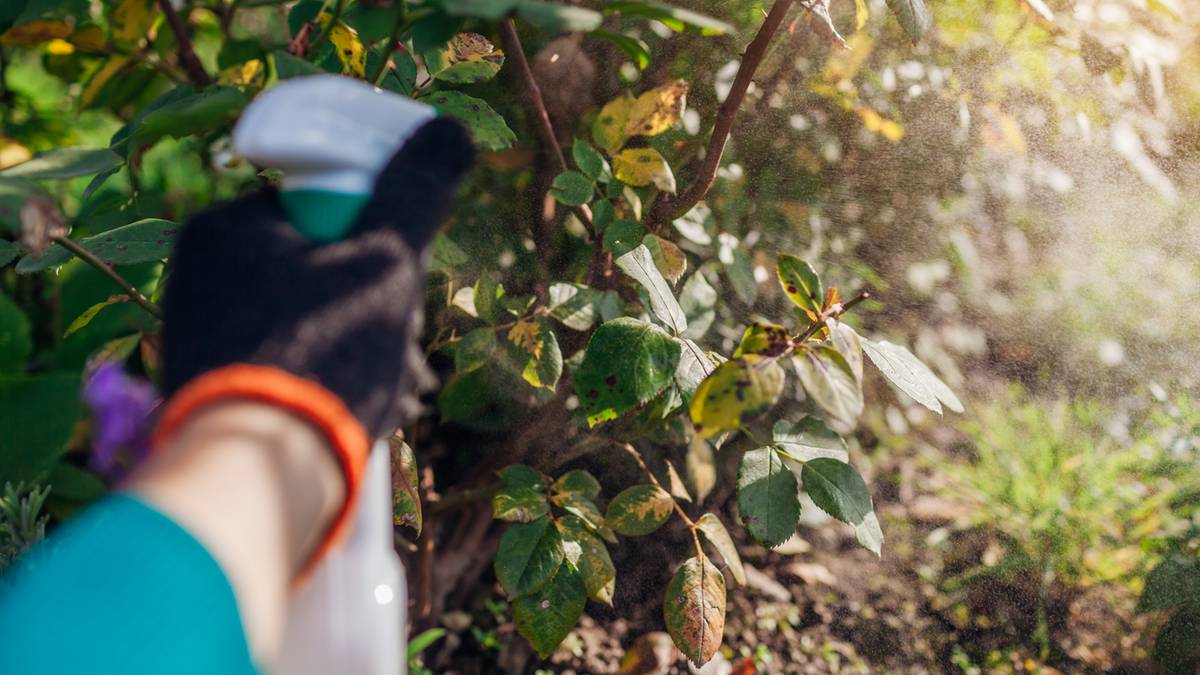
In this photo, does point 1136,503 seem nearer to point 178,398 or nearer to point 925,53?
point 925,53

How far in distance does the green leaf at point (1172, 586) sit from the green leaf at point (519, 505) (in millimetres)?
1195

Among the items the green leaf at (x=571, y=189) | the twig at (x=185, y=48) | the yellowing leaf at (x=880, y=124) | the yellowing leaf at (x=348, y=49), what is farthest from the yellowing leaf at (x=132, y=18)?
the yellowing leaf at (x=880, y=124)

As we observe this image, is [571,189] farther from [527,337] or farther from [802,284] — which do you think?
[802,284]

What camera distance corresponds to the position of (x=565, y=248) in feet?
4.11

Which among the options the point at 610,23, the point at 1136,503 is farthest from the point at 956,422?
the point at 610,23

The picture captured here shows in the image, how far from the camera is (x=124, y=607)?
312 mm

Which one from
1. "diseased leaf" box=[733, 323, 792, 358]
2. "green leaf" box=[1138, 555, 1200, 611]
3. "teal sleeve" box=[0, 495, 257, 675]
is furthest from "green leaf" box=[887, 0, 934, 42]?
"green leaf" box=[1138, 555, 1200, 611]

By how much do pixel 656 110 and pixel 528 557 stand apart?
0.52 m

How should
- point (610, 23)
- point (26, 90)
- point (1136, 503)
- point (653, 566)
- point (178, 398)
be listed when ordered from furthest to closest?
point (26, 90) → point (1136, 503) → point (653, 566) → point (610, 23) → point (178, 398)

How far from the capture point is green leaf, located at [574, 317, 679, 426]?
0.78 meters

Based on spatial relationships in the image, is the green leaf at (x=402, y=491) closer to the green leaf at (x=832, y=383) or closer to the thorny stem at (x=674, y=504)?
the thorny stem at (x=674, y=504)

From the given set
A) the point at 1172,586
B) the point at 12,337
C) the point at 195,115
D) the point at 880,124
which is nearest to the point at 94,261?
the point at 195,115

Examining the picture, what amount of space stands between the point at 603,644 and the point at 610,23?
0.99 metres

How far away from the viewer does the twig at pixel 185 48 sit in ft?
3.04
